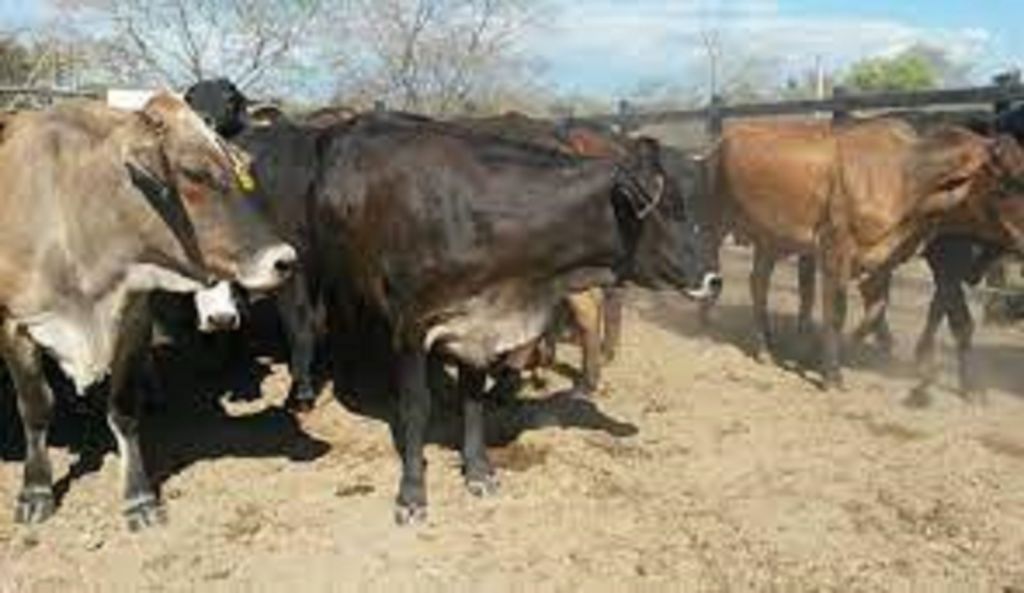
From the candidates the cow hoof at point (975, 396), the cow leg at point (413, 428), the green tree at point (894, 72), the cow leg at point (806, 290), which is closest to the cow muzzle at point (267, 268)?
the cow leg at point (413, 428)

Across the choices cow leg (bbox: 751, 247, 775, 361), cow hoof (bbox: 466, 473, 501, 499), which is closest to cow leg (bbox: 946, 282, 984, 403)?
cow leg (bbox: 751, 247, 775, 361)

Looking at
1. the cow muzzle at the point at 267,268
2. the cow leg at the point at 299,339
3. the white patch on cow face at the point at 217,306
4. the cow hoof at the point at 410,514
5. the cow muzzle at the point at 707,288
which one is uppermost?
the cow muzzle at the point at 267,268

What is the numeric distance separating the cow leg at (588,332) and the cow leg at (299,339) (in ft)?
4.91

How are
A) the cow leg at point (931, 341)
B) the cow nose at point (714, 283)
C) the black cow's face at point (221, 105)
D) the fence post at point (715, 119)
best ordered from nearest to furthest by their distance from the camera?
the cow nose at point (714, 283), the black cow's face at point (221, 105), the cow leg at point (931, 341), the fence post at point (715, 119)

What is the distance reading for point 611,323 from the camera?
1021 cm

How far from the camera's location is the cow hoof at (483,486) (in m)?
7.19

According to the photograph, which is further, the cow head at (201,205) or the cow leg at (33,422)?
the cow leg at (33,422)

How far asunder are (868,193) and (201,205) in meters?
4.80

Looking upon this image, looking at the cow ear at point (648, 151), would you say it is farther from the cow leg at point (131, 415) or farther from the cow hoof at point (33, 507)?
the cow hoof at point (33, 507)

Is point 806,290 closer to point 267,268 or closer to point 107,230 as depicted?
point 267,268

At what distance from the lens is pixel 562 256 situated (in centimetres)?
716

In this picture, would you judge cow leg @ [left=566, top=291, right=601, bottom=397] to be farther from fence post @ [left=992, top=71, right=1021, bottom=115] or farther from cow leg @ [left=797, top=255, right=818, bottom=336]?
fence post @ [left=992, top=71, right=1021, bottom=115]

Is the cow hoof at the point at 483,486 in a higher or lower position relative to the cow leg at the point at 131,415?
lower

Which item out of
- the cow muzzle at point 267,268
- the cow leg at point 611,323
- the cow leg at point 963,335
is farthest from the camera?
the cow leg at point 611,323
